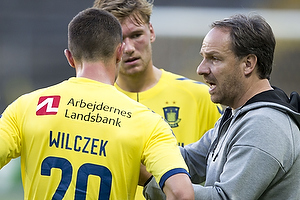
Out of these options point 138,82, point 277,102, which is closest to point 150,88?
point 138,82

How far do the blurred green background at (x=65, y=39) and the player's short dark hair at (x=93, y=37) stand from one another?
6505 mm

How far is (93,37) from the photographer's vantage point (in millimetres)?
2188

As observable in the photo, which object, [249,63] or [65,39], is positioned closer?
[249,63]

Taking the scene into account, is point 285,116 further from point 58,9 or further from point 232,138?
point 58,9

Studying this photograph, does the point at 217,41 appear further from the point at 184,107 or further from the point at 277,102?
the point at 184,107

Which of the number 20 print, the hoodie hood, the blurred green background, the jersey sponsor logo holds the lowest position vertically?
the blurred green background

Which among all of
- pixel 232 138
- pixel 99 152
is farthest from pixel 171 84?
pixel 99 152

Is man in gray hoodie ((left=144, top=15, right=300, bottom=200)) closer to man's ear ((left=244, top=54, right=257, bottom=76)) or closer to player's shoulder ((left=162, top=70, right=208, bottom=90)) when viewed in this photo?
man's ear ((left=244, top=54, right=257, bottom=76))

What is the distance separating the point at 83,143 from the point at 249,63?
0.99 meters

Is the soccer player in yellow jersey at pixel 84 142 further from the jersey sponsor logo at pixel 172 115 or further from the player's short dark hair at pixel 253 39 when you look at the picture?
the jersey sponsor logo at pixel 172 115

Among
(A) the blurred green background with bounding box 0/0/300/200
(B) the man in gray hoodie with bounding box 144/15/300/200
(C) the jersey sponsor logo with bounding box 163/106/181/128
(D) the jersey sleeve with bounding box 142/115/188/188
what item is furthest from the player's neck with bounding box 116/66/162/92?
(A) the blurred green background with bounding box 0/0/300/200

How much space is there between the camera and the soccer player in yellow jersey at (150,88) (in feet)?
10.7

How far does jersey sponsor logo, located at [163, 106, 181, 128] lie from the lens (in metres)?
3.27

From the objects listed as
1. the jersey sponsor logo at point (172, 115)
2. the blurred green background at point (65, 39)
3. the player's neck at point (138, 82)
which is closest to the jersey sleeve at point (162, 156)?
the jersey sponsor logo at point (172, 115)
